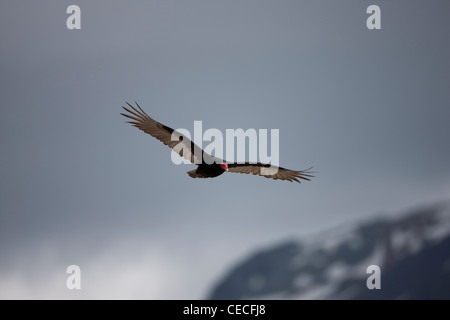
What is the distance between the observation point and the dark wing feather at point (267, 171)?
18.1 m

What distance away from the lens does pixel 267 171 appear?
19297 millimetres

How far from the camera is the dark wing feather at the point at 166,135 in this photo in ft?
54.8

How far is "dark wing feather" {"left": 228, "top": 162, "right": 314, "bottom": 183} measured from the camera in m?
18.1

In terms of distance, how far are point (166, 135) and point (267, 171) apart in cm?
444

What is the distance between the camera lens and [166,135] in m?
17.1

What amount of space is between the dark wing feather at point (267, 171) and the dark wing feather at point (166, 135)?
65.5 inches

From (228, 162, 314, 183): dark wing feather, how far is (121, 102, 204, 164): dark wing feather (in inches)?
65.5
